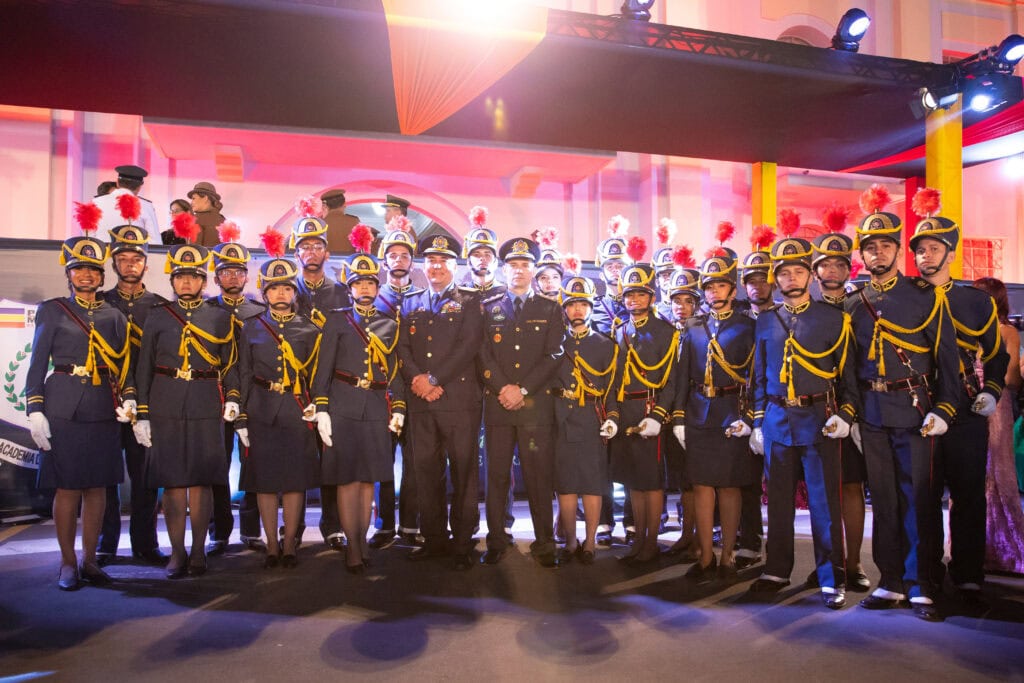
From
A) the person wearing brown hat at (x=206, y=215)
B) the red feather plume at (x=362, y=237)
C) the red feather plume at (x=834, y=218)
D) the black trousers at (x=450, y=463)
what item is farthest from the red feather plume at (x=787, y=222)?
the person wearing brown hat at (x=206, y=215)

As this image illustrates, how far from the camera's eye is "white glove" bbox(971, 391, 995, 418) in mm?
3707

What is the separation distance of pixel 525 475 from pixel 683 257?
6.93ft

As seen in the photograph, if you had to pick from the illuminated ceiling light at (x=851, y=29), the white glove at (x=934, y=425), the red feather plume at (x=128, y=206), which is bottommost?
the white glove at (x=934, y=425)

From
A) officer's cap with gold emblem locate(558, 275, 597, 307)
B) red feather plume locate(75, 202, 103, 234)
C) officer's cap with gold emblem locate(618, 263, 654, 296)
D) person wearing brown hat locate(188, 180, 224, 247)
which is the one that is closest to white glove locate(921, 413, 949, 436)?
officer's cap with gold emblem locate(618, 263, 654, 296)

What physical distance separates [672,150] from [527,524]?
18.6ft

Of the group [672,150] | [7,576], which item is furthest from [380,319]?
[672,150]

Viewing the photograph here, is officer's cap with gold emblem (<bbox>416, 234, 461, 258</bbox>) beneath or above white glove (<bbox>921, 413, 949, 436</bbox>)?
above

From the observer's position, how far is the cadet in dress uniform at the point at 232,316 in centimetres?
482

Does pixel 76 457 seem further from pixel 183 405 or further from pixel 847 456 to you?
pixel 847 456

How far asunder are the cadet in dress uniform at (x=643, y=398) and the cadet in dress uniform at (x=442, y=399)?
0.95 m

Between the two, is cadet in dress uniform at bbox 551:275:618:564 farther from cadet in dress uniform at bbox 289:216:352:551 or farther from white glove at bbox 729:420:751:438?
cadet in dress uniform at bbox 289:216:352:551

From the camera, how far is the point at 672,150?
9688 millimetres

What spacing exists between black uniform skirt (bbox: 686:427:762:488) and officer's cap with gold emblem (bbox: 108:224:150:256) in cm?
365

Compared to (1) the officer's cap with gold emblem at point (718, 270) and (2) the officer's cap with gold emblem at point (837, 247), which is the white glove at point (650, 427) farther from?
(2) the officer's cap with gold emblem at point (837, 247)
